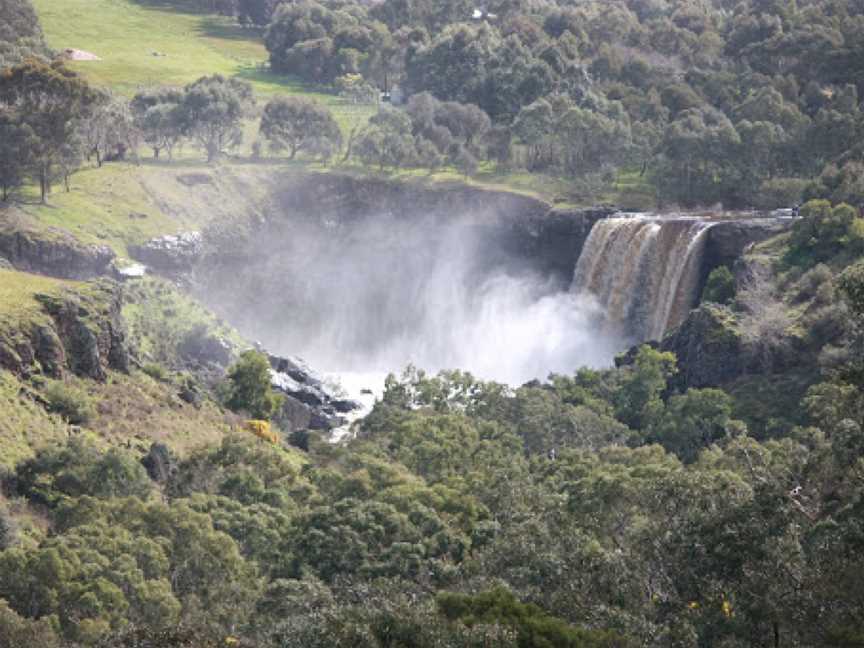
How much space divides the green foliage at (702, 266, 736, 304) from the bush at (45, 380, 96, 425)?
1475 inches

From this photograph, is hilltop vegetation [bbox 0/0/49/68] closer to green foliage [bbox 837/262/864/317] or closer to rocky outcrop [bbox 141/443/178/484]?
rocky outcrop [bbox 141/443/178/484]

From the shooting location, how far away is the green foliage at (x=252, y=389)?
309 ft

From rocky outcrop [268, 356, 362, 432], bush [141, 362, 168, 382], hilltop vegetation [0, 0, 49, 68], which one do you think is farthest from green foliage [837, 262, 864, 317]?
hilltop vegetation [0, 0, 49, 68]

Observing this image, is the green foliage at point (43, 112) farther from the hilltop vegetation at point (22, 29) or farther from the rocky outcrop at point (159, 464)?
the rocky outcrop at point (159, 464)

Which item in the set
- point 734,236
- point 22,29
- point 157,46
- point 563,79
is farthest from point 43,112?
point 157,46

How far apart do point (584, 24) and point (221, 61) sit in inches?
1321

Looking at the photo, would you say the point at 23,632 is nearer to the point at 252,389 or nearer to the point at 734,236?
the point at 252,389

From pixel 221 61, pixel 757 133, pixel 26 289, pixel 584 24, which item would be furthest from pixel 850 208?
pixel 221 61

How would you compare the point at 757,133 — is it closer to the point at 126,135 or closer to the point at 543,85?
the point at 543,85

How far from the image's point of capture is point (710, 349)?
9112cm

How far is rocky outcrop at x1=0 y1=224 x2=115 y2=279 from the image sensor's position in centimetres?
10288

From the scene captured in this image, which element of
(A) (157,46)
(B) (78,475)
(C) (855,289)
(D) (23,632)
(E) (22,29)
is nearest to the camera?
(C) (855,289)

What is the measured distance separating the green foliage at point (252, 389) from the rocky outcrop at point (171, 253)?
2126cm

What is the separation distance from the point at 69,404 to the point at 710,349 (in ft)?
111
